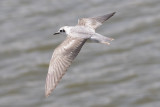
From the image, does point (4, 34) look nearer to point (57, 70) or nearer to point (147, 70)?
point (147, 70)

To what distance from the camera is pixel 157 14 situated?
424 inches

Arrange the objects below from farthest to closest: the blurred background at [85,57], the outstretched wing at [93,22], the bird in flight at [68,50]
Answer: the blurred background at [85,57] < the outstretched wing at [93,22] < the bird in flight at [68,50]

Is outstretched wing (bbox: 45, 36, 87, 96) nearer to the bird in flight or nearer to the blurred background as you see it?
the bird in flight

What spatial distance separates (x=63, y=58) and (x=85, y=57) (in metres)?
4.84

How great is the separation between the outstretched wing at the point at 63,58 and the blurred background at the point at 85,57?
4143 millimetres

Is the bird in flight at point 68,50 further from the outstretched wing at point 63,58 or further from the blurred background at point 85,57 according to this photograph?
the blurred background at point 85,57

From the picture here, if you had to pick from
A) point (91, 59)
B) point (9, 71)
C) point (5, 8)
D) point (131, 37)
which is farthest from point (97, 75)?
point (5, 8)

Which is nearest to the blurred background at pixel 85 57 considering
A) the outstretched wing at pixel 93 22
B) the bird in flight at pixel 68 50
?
the outstretched wing at pixel 93 22

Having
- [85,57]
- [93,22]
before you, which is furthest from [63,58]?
[85,57]

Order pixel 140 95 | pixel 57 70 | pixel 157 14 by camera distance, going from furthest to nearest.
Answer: pixel 157 14, pixel 140 95, pixel 57 70

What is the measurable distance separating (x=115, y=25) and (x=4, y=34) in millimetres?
2365

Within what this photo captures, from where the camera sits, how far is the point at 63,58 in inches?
208

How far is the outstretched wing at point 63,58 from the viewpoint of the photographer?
5.05 m

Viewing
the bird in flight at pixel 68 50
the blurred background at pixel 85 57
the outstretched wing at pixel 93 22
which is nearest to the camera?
the bird in flight at pixel 68 50
